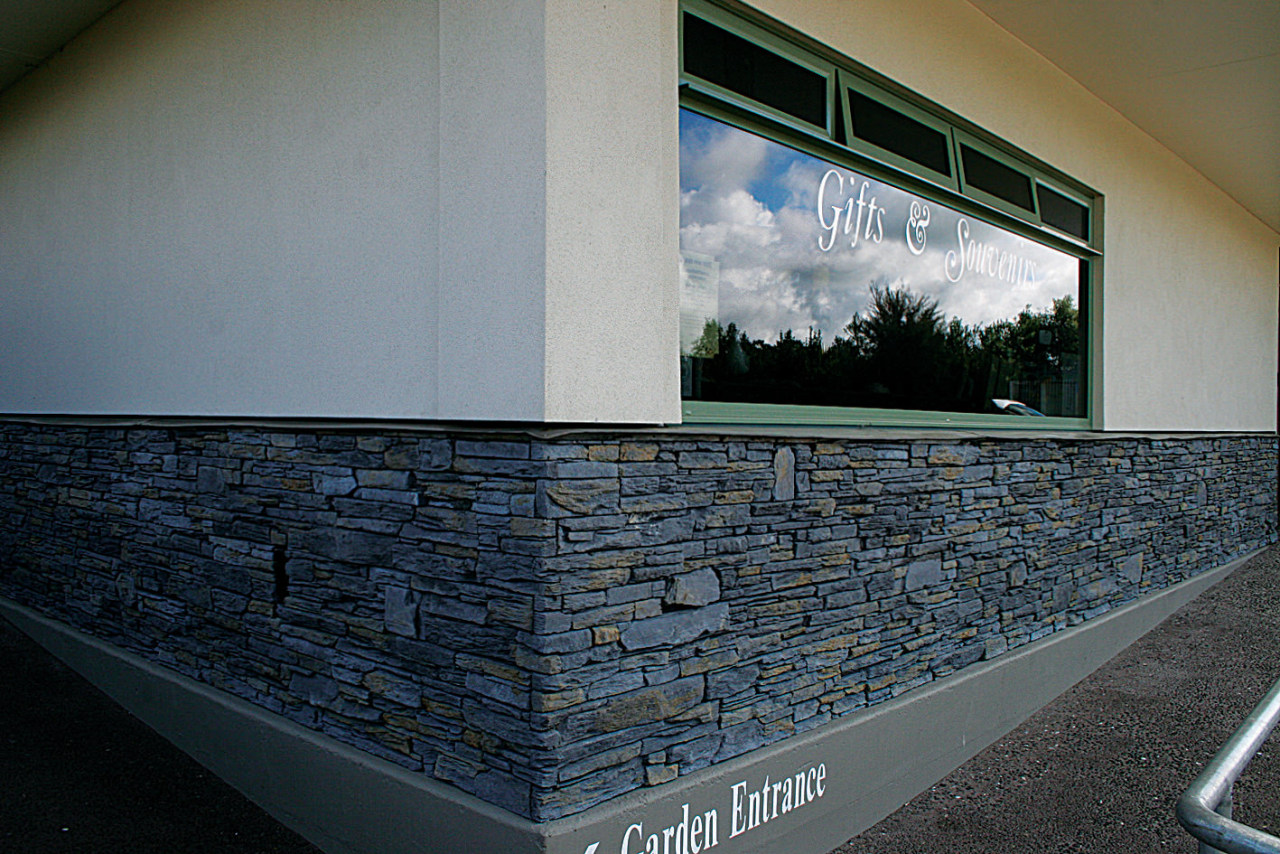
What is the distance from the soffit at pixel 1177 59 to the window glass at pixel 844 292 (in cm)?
115

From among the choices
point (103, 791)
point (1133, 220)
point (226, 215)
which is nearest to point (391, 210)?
point (226, 215)

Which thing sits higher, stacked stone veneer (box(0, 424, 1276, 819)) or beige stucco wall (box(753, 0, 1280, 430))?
beige stucco wall (box(753, 0, 1280, 430))

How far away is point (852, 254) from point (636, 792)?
2835mm

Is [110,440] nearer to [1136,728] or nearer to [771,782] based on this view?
[771,782]

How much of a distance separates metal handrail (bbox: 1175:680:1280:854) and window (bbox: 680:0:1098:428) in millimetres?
2055

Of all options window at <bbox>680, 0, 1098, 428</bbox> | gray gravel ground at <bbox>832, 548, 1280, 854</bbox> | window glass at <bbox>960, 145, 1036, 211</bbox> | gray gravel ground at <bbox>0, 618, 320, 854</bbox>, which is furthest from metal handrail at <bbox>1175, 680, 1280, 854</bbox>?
window glass at <bbox>960, 145, 1036, 211</bbox>

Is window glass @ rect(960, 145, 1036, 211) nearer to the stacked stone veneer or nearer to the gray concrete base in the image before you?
the stacked stone veneer

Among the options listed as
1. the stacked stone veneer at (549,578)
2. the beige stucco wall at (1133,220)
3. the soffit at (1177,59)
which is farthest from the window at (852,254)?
the soffit at (1177,59)

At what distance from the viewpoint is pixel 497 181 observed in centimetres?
311

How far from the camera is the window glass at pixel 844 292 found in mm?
3863

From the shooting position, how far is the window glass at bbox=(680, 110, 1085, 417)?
386cm

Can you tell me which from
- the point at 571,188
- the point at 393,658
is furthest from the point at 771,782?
the point at 571,188

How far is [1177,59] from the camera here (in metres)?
5.71

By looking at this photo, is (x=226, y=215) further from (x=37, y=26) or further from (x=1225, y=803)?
(x=1225, y=803)
